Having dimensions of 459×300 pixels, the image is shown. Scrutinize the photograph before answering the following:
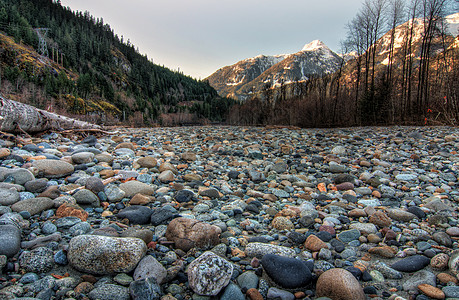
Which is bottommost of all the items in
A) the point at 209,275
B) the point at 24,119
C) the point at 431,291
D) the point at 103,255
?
the point at 431,291

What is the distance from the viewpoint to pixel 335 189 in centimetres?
447

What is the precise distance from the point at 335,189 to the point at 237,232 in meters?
2.72

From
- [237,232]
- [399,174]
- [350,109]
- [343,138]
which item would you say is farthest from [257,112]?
[237,232]

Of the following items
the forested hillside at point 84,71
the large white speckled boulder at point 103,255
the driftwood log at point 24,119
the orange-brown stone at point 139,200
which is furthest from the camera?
the forested hillside at point 84,71

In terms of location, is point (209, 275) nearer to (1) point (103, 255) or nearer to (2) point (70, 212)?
(1) point (103, 255)

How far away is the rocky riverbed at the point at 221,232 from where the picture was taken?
5.67 feet

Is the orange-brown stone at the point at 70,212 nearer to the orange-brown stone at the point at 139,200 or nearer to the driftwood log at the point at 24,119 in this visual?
the orange-brown stone at the point at 139,200

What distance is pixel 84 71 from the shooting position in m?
81.4

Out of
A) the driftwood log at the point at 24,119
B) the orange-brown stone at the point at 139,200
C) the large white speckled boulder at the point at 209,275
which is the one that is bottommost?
the large white speckled boulder at the point at 209,275

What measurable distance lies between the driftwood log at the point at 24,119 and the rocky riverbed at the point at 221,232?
1.96 feet

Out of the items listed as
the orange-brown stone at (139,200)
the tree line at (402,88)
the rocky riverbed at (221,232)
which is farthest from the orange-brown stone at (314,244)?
the tree line at (402,88)

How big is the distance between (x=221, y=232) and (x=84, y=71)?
101 metres

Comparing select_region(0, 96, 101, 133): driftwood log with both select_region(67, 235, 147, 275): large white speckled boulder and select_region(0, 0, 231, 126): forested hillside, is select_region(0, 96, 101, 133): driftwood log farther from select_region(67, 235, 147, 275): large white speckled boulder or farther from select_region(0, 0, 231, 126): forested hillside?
select_region(0, 0, 231, 126): forested hillside

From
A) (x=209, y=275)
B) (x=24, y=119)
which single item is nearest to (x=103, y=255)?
(x=209, y=275)
